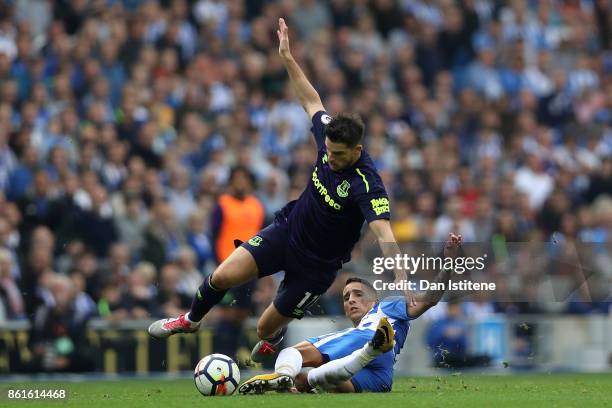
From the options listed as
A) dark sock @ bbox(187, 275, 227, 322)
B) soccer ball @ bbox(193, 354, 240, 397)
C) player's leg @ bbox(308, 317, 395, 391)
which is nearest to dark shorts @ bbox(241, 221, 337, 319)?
dark sock @ bbox(187, 275, 227, 322)

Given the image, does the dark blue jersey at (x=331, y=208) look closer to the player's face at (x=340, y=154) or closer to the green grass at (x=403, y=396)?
the player's face at (x=340, y=154)

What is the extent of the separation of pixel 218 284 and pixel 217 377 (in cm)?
75

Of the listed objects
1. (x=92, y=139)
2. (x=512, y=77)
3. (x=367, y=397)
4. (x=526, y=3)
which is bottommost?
(x=367, y=397)

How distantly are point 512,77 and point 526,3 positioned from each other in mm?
2279

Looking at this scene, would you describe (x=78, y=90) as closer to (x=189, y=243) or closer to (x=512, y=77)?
(x=189, y=243)

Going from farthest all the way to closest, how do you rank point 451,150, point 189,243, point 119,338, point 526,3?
point 526,3 → point 451,150 → point 189,243 → point 119,338

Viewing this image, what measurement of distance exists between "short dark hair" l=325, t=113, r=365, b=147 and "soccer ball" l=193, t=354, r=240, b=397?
186 centimetres

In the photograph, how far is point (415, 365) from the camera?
15.8m

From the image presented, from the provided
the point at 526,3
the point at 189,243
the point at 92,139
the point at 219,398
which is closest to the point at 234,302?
the point at 189,243

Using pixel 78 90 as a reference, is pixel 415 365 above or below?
below

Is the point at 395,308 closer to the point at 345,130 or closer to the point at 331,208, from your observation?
the point at 331,208

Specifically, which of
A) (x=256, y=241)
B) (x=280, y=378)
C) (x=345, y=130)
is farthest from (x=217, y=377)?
(x=345, y=130)

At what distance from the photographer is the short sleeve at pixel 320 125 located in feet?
35.5

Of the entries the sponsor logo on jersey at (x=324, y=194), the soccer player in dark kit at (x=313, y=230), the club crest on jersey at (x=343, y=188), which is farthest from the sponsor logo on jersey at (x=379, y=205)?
the sponsor logo on jersey at (x=324, y=194)
